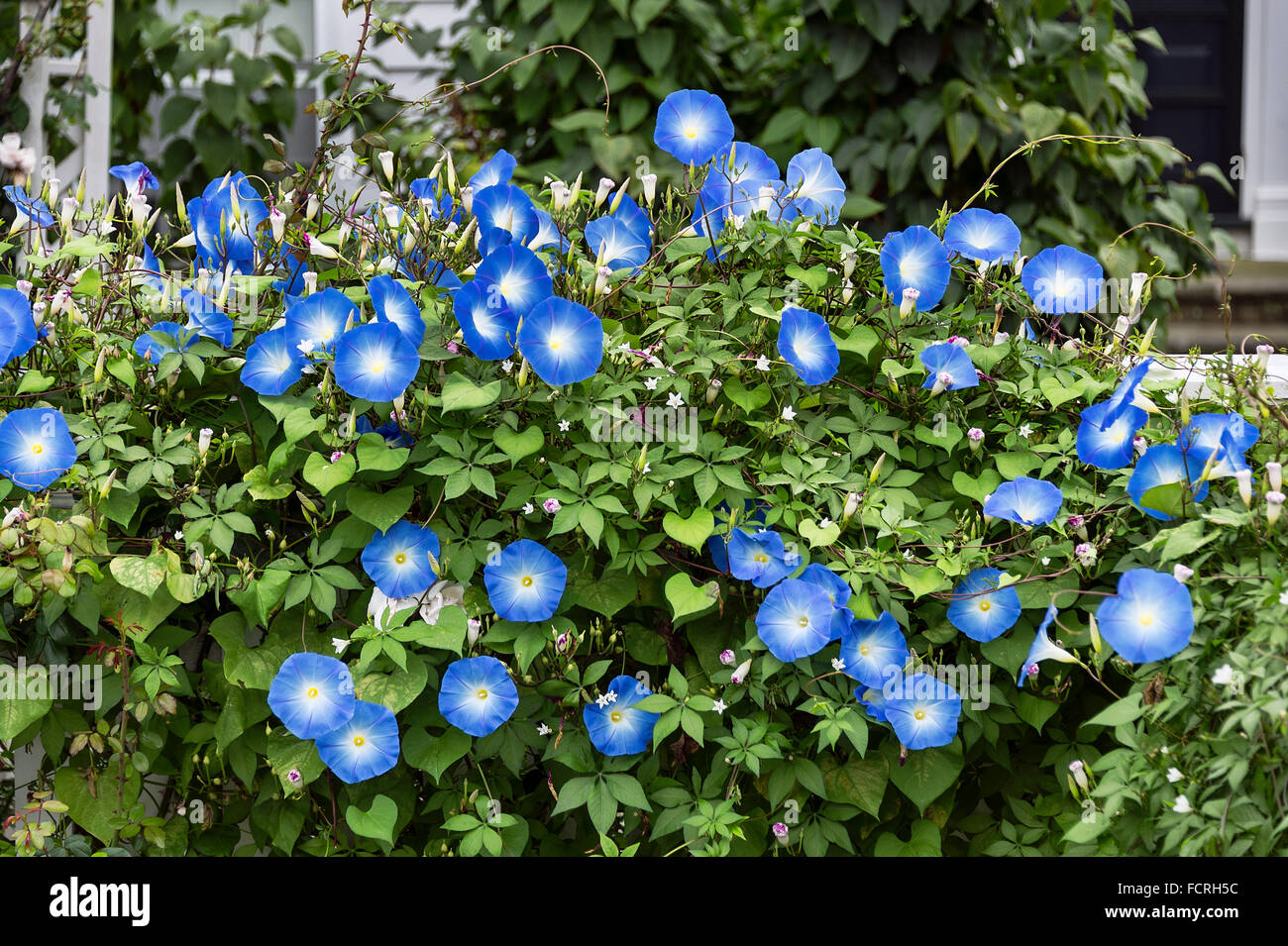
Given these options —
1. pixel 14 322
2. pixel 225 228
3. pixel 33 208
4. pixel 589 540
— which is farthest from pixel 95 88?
pixel 589 540

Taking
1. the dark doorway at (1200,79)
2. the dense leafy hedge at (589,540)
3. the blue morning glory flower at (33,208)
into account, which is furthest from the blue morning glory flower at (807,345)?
the dark doorway at (1200,79)

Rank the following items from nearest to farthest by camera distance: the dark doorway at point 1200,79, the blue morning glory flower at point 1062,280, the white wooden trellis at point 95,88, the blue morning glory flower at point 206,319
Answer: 1. the blue morning glory flower at point 206,319
2. the blue morning glory flower at point 1062,280
3. the white wooden trellis at point 95,88
4. the dark doorway at point 1200,79

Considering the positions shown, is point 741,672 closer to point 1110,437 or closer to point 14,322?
point 1110,437

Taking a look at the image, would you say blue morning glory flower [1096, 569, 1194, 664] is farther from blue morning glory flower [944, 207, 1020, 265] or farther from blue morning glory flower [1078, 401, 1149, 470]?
blue morning glory flower [944, 207, 1020, 265]

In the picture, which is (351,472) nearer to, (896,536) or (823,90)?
(896,536)

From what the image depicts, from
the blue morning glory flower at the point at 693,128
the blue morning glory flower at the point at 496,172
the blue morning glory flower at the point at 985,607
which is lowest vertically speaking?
the blue morning glory flower at the point at 985,607

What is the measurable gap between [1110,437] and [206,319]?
109cm

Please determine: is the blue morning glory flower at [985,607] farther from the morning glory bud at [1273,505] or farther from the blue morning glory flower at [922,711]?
the morning glory bud at [1273,505]

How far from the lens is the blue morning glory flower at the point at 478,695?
1.32 metres

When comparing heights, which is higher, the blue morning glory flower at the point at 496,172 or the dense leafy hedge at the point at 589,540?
the blue morning glory flower at the point at 496,172

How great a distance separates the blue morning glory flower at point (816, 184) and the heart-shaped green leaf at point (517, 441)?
0.53 m

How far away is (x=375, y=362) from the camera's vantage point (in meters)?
1.34
